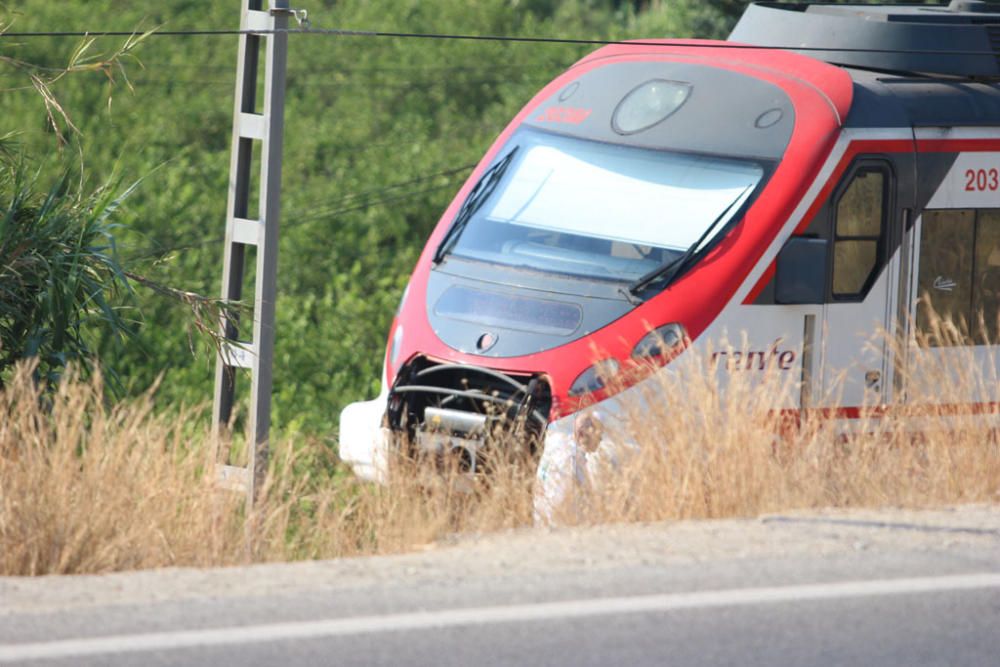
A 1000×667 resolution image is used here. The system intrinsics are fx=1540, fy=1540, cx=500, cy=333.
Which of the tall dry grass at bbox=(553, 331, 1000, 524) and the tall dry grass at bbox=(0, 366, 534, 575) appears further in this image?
the tall dry grass at bbox=(553, 331, 1000, 524)

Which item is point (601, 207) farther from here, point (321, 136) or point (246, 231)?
point (321, 136)

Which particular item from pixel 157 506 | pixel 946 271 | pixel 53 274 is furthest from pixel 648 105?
pixel 157 506

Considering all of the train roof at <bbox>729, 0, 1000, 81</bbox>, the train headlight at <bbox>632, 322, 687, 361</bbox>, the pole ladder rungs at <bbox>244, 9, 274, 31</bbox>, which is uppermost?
the train roof at <bbox>729, 0, 1000, 81</bbox>

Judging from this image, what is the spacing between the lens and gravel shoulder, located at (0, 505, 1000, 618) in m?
5.48

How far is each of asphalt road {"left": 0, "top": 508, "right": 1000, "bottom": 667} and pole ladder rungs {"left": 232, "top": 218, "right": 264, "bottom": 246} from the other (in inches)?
156

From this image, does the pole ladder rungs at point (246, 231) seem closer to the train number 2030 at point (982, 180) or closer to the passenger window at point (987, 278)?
the train number 2030 at point (982, 180)

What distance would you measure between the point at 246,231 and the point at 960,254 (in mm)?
4645

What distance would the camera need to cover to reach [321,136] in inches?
1130

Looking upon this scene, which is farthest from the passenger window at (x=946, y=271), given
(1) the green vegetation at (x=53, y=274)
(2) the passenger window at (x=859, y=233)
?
(1) the green vegetation at (x=53, y=274)

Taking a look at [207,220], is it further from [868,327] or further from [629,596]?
[629,596]

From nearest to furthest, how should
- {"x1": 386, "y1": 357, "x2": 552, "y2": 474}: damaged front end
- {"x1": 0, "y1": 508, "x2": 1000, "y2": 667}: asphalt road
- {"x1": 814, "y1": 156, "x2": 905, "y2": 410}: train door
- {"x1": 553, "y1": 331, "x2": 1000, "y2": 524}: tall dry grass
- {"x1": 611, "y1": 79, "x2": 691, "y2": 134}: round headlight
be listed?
{"x1": 0, "y1": 508, "x2": 1000, "y2": 667}: asphalt road → {"x1": 553, "y1": 331, "x2": 1000, "y2": 524}: tall dry grass → {"x1": 386, "y1": 357, "x2": 552, "y2": 474}: damaged front end → {"x1": 814, "y1": 156, "x2": 905, "y2": 410}: train door → {"x1": 611, "y1": 79, "x2": 691, "y2": 134}: round headlight

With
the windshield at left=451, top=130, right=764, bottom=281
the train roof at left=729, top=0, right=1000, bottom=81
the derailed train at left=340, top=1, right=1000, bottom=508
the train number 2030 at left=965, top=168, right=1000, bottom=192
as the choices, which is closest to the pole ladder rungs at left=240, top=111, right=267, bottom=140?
the derailed train at left=340, top=1, right=1000, bottom=508

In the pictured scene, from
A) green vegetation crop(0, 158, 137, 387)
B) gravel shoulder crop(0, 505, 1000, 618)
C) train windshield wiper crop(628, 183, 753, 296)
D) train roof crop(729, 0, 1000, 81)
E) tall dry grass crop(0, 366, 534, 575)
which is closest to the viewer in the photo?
gravel shoulder crop(0, 505, 1000, 618)

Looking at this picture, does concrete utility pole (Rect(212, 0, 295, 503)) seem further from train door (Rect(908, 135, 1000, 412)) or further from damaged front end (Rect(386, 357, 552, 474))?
train door (Rect(908, 135, 1000, 412))
